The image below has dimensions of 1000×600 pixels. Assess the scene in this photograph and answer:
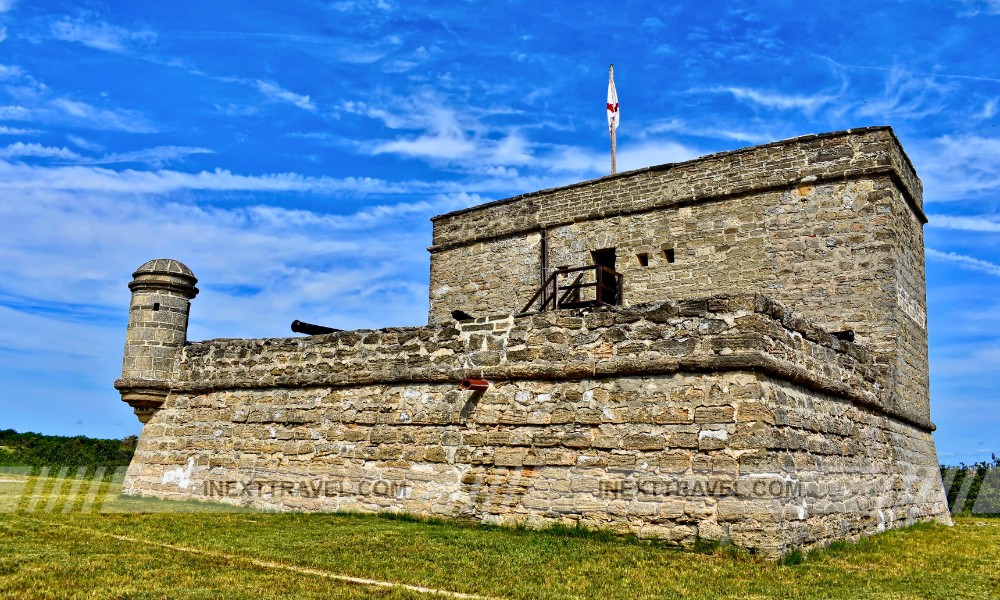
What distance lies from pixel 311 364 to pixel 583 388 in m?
4.20

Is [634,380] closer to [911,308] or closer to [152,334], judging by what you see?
[911,308]

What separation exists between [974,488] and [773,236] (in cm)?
935

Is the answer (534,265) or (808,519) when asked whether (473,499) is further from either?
(534,265)

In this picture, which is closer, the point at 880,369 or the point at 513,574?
the point at 513,574

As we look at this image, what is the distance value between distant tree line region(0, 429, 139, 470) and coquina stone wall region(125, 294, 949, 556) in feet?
22.0

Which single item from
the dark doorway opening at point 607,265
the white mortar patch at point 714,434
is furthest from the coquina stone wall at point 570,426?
the dark doorway opening at point 607,265

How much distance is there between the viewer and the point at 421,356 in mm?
10445

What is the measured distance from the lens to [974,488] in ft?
60.5

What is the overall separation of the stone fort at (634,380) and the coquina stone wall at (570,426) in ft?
0.09

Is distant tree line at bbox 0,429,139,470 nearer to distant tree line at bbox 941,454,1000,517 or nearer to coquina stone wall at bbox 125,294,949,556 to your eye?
coquina stone wall at bbox 125,294,949,556

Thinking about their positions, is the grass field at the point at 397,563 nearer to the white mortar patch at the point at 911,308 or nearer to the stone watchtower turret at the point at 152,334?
the stone watchtower turret at the point at 152,334

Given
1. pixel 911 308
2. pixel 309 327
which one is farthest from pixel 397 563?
pixel 911 308

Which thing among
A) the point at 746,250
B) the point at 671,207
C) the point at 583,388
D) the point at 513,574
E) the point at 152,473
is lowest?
the point at 513,574

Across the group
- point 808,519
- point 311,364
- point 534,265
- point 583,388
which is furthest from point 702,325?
point 534,265
